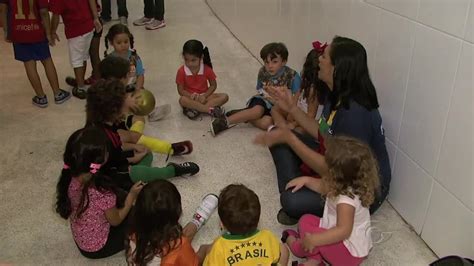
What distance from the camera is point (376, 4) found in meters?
1.91

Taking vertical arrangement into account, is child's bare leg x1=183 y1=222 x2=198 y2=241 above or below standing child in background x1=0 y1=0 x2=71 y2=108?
below

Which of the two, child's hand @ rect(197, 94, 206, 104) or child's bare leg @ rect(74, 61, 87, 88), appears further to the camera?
child's bare leg @ rect(74, 61, 87, 88)

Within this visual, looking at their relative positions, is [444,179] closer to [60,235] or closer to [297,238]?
[297,238]

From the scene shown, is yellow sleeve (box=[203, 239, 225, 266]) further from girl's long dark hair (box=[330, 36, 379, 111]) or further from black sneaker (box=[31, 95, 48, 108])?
black sneaker (box=[31, 95, 48, 108])

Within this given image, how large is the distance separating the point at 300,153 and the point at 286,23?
1.57 m

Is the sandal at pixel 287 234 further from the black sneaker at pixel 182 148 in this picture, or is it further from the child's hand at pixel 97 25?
the child's hand at pixel 97 25

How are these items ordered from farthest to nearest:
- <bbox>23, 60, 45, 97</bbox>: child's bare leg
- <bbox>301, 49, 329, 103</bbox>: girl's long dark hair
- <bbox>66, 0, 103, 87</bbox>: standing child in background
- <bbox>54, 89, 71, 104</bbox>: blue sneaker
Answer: <bbox>66, 0, 103, 87</bbox>: standing child in background < <bbox>54, 89, 71, 104</bbox>: blue sneaker < <bbox>23, 60, 45, 97</bbox>: child's bare leg < <bbox>301, 49, 329, 103</bbox>: girl's long dark hair

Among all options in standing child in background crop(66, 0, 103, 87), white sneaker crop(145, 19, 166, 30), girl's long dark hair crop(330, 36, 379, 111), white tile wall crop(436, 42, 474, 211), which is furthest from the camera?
white sneaker crop(145, 19, 166, 30)

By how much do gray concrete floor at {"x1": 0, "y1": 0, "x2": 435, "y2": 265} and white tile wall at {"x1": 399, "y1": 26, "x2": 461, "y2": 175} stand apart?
366mm

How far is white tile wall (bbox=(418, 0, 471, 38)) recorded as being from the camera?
1.41 meters

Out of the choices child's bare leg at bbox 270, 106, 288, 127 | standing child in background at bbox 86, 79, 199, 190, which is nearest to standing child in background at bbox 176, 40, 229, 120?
child's bare leg at bbox 270, 106, 288, 127

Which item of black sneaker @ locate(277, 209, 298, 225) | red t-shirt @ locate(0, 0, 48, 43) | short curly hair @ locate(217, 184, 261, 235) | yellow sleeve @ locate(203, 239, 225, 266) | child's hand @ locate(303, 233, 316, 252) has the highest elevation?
red t-shirt @ locate(0, 0, 48, 43)

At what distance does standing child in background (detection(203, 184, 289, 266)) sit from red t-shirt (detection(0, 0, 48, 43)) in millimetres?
1962

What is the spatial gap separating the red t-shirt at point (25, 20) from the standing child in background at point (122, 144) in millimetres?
1036
